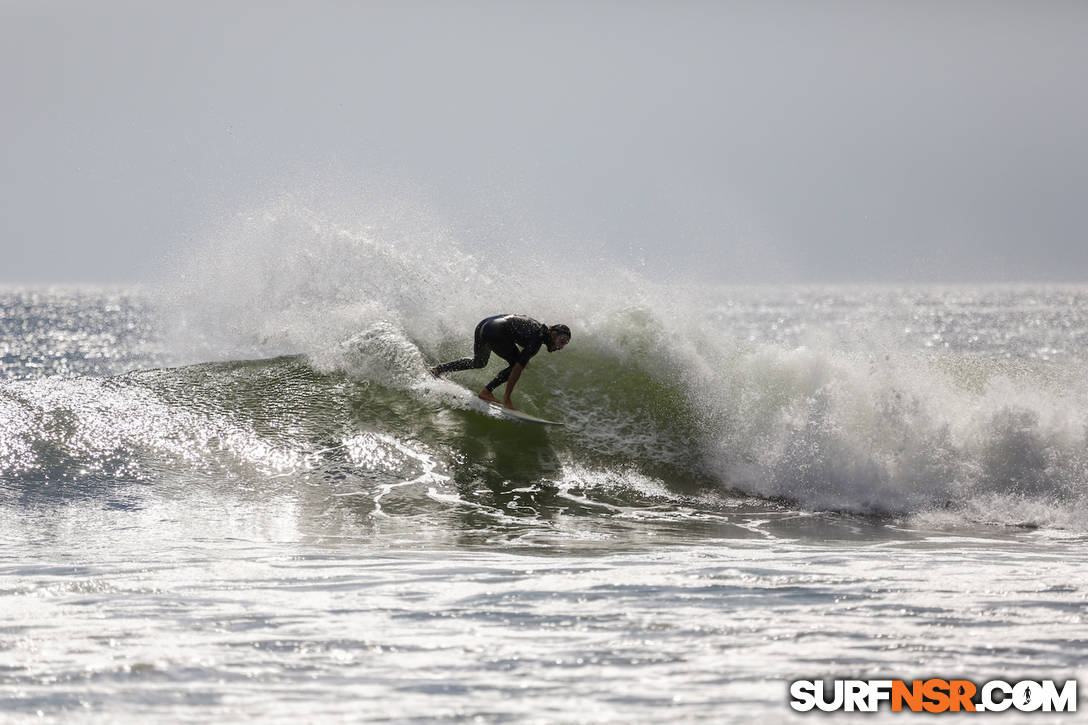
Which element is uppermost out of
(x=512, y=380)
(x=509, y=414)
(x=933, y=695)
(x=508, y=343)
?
(x=508, y=343)

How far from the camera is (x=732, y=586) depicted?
228 inches

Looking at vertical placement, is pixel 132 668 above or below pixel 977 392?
below

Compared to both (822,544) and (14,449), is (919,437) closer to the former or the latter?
(822,544)

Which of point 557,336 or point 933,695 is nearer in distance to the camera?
point 933,695

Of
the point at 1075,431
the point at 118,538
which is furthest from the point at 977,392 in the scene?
the point at 118,538

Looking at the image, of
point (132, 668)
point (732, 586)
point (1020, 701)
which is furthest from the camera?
point (732, 586)

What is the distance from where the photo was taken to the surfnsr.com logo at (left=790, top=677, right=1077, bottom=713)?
3949 millimetres

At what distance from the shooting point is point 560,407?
1136 cm

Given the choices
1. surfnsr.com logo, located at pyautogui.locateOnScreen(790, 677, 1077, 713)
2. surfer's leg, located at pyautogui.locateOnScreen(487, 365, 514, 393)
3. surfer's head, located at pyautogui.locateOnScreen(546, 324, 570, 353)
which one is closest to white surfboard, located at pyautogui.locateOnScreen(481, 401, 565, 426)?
surfer's leg, located at pyautogui.locateOnScreen(487, 365, 514, 393)

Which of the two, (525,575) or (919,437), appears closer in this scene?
(525,575)

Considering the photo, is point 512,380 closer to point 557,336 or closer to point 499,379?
point 499,379

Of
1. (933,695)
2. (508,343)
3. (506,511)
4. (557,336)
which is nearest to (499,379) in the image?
(508,343)

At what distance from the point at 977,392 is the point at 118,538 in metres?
9.19

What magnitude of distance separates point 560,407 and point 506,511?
2.98 meters
